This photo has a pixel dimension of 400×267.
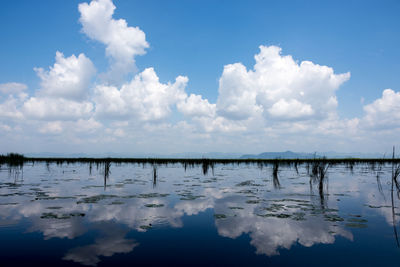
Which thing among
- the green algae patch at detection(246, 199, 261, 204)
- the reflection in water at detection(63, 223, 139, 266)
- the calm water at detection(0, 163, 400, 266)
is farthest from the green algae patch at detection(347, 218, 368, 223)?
the reflection in water at detection(63, 223, 139, 266)

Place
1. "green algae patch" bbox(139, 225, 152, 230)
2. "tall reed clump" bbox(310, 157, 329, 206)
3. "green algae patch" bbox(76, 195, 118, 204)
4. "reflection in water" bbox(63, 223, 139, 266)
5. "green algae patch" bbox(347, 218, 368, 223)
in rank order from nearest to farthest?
1. "reflection in water" bbox(63, 223, 139, 266)
2. "green algae patch" bbox(139, 225, 152, 230)
3. "green algae patch" bbox(347, 218, 368, 223)
4. "green algae patch" bbox(76, 195, 118, 204)
5. "tall reed clump" bbox(310, 157, 329, 206)

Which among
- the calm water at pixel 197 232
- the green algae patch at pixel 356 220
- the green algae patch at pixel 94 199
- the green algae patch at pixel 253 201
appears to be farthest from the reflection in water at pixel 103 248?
the green algae patch at pixel 356 220

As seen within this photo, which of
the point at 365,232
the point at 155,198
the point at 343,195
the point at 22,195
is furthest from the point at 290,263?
the point at 22,195

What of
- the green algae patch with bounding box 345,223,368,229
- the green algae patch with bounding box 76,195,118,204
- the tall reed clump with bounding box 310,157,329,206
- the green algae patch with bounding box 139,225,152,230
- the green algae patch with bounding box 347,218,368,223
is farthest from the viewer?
the tall reed clump with bounding box 310,157,329,206

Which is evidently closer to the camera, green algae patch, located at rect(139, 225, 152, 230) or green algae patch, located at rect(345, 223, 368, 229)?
green algae patch, located at rect(139, 225, 152, 230)

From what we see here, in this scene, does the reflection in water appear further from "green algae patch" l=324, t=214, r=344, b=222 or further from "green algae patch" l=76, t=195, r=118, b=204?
"green algae patch" l=324, t=214, r=344, b=222

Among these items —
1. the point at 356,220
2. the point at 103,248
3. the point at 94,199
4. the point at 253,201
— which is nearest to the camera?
the point at 103,248

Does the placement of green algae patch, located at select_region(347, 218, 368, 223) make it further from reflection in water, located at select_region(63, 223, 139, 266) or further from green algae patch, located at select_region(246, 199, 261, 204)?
reflection in water, located at select_region(63, 223, 139, 266)

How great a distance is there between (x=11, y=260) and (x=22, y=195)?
942 centimetres

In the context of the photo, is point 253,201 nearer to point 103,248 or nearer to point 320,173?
point 320,173

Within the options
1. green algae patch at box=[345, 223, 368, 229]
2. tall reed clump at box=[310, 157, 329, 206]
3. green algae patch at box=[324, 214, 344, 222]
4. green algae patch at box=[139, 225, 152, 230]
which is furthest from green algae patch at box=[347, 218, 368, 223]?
green algae patch at box=[139, 225, 152, 230]

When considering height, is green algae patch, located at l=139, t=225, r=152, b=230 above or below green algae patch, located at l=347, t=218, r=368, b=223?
above

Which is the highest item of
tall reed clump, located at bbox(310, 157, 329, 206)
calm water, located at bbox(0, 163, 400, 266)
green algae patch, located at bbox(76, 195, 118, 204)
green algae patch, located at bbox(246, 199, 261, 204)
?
tall reed clump, located at bbox(310, 157, 329, 206)

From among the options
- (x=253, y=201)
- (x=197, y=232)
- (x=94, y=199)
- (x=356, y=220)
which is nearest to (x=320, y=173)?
(x=253, y=201)
